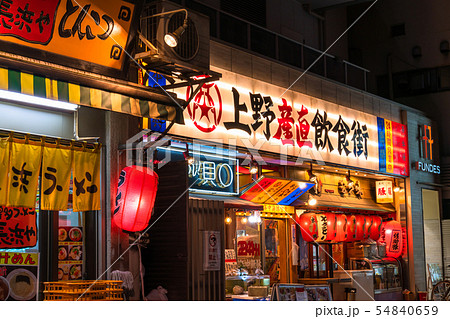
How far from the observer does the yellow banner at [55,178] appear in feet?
34.8

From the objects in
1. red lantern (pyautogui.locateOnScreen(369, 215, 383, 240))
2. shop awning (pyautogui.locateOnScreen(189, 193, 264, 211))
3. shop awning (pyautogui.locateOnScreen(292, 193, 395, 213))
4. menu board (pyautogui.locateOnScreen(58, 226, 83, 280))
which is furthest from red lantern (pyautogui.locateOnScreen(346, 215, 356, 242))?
menu board (pyautogui.locateOnScreen(58, 226, 83, 280))

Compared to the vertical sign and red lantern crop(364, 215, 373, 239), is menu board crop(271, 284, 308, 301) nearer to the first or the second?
the vertical sign

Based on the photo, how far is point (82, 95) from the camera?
31.7 ft

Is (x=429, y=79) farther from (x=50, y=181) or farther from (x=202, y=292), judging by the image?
(x=50, y=181)

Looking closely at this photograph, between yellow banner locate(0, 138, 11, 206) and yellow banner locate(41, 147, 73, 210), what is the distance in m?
0.69

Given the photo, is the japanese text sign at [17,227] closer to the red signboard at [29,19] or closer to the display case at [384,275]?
the red signboard at [29,19]

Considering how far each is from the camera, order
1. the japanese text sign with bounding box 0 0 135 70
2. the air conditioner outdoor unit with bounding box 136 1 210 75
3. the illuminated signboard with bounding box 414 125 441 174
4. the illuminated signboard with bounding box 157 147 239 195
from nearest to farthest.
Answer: the japanese text sign with bounding box 0 0 135 70 → the air conditioner outdoor unit with bounding box 136 1 210 75 → the illuminated signboard with bounding box 157 147 239 195 → the illuminated signboard with bounding box 414 125 441 174

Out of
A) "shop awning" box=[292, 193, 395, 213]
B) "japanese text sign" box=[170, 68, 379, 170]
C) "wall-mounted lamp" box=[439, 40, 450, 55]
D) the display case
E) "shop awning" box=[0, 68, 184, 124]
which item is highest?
"wall-mounted lamp" box=[439, 40, 450, 55]

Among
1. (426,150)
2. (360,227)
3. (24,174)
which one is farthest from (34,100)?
(426,150)

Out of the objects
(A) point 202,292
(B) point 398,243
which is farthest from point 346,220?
(A) point 202,292

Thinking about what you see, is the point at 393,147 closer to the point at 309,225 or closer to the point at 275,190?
the point at 309,225

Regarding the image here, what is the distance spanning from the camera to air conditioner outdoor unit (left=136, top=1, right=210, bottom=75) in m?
11.0

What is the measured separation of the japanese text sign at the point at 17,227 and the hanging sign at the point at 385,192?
1534 cm

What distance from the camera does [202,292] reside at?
1212cm
